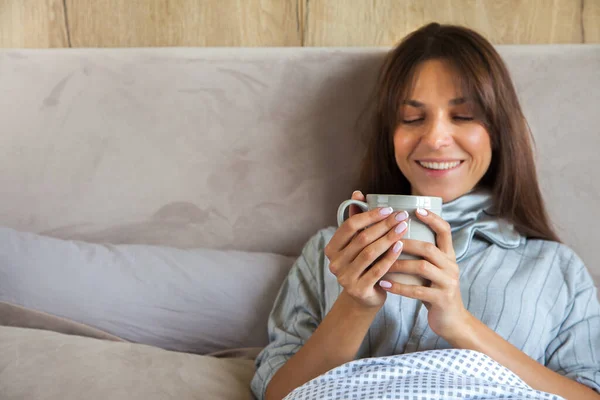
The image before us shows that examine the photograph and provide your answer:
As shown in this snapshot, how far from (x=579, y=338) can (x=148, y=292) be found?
809mm

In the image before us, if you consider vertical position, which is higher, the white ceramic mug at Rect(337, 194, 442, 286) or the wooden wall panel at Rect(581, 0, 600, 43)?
the wooden wall panel at Rect(581, 0, 600, 43)

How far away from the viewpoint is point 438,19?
1408 mm

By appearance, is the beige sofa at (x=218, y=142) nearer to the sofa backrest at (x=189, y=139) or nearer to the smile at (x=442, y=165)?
the sofa backrest at (x=189, y=139)

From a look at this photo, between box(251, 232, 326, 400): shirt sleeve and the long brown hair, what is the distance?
1.05 feet

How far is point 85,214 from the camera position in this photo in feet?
4.58

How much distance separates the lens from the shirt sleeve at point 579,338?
0.97 meters

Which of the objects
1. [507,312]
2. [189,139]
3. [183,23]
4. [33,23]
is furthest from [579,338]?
[33,23]

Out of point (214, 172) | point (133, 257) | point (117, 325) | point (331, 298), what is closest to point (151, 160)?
point (214, 172)

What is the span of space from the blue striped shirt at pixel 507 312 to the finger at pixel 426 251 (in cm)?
26

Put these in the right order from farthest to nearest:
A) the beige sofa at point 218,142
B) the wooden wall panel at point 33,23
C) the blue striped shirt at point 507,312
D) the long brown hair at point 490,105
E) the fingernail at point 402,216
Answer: the wooden wall panel at point 33,23
the beige sofa at point 218,142
the long brown hair at point 490,105
the blue striped shirt at point 507,312
the fingernail at point 402,216

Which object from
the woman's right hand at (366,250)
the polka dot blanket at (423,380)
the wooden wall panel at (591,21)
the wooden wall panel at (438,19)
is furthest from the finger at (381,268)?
the wooden wall panel at (591,21)

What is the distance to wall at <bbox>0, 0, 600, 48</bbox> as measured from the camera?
139 cm

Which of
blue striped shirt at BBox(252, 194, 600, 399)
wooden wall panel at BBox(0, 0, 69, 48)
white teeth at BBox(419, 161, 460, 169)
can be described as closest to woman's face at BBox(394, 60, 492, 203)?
white teeth at BBox(419, 161, 460, 169)

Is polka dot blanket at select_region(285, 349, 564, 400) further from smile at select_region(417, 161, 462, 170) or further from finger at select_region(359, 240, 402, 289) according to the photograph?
smile at select_region(417, 161, 462, 170)
